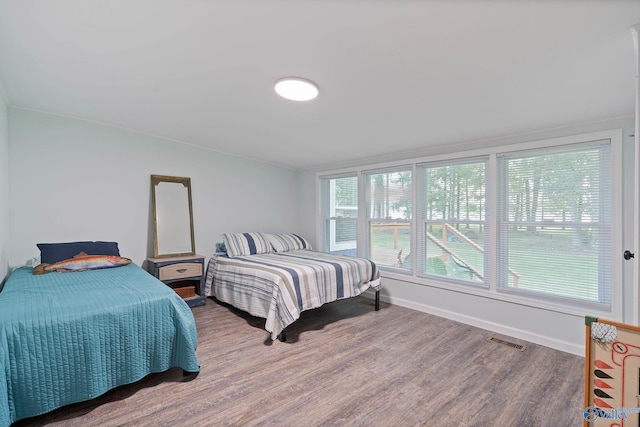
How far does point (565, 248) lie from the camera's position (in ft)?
9.21

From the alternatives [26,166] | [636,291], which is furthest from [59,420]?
[636,291]

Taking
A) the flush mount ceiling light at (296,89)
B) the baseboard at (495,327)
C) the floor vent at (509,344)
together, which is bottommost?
the floor vent at (509,344)

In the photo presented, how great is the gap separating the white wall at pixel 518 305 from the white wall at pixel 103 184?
229cm

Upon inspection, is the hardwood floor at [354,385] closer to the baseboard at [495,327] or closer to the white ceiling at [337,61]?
the baseboard at [495,327]

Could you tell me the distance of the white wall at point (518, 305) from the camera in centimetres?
243

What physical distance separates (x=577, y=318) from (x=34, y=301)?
14.0 ft

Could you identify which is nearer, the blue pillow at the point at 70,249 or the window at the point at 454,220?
the blue pillow at the point at 70,249

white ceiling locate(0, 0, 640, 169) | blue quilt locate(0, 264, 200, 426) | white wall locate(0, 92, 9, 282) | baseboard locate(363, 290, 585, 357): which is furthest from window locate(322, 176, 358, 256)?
white wall locate(0, 92, 9, 282)

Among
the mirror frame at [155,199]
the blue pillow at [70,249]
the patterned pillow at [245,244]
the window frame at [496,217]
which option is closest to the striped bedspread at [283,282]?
the patterned pillow at [245,244]

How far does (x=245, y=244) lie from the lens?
4.29 meters

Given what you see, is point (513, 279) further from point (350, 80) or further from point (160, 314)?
point (160, 314)

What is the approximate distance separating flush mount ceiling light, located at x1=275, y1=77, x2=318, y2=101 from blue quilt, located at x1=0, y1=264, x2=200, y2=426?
183 cm

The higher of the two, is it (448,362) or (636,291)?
(636,291)

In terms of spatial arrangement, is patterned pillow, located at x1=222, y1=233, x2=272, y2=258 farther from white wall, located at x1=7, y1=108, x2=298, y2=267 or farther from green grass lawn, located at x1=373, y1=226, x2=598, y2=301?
green grass lawn, located at x1=373, y1=226, x2=598, y2=301
